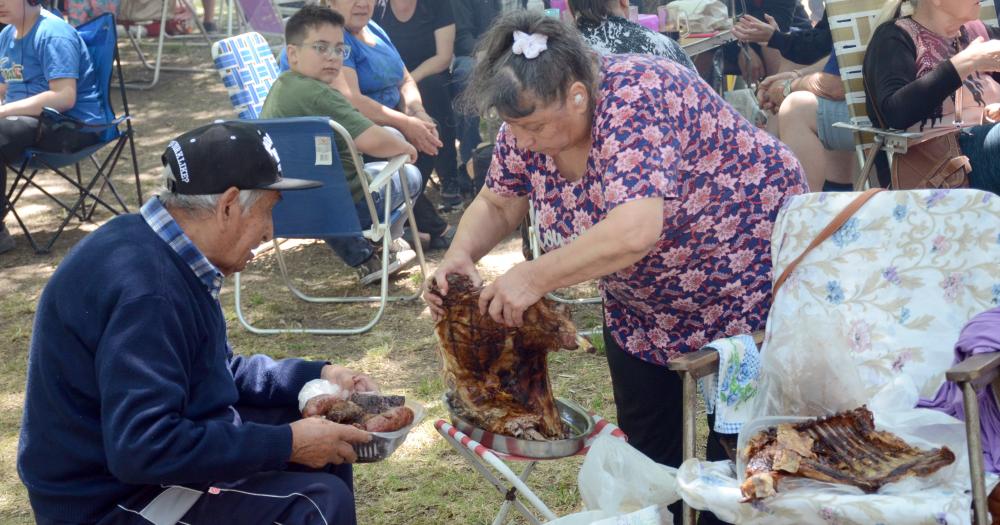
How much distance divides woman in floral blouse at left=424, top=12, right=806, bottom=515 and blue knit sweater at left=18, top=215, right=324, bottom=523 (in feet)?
2.22

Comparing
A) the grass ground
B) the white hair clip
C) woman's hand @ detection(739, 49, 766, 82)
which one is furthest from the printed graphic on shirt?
the white hair clip


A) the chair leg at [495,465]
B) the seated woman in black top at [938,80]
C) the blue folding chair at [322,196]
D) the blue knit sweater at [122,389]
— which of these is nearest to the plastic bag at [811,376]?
the chair leg at [495,465]

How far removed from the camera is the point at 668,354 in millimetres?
2879

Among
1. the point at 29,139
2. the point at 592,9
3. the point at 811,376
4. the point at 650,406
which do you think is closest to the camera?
the point at 811,376

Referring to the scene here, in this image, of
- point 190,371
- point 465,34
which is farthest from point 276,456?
point 465,34

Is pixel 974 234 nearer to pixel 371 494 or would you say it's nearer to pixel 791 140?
pixel 371 494

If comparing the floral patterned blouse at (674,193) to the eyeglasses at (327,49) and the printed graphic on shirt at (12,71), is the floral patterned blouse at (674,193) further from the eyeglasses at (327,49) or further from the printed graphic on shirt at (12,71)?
the printed graphic on shirt at (12,71)

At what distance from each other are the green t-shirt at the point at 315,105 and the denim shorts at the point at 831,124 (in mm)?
2337

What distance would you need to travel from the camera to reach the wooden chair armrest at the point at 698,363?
260 cm

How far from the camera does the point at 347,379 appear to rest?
2871mm

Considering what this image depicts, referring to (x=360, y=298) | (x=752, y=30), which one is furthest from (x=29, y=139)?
(x=752, y=30)

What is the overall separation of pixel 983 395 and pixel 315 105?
357 centimetres

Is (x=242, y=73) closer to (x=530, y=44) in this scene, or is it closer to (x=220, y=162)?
(x=220, y=162)

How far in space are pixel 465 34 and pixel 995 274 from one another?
17.7ft
